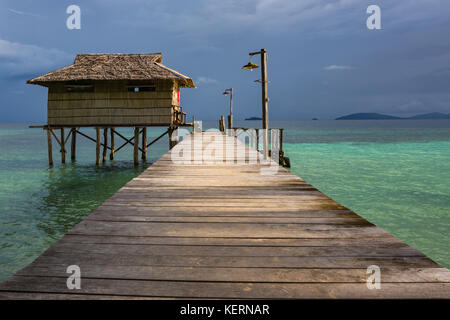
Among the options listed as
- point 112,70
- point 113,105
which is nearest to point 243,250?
point 113,105

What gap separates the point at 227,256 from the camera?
216cm

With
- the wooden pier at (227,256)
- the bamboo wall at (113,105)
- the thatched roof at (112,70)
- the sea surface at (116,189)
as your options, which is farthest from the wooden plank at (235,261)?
the bamboo wall at (113,105)

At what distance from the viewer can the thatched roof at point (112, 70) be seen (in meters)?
17.1

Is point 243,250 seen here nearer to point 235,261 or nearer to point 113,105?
point 235,261

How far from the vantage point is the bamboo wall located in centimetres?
1769

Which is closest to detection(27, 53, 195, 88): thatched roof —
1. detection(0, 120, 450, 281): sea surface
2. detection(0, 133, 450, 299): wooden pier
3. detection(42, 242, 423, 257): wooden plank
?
detection(0, 120, 450, 281): sea surface

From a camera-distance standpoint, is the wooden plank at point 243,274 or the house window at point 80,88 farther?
the house window at point 80,88

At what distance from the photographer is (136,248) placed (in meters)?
2.30

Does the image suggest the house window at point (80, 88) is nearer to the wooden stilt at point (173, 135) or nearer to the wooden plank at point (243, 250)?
the wooden stilt at point (173, 135)

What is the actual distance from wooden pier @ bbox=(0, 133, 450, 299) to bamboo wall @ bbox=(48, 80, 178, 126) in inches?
580

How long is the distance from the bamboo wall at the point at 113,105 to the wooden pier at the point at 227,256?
14735 millimetres

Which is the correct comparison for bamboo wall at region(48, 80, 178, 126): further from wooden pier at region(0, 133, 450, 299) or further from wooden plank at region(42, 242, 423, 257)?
wooden plank at region(42, 242, 423, 257)

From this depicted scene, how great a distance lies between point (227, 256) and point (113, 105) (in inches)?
684
